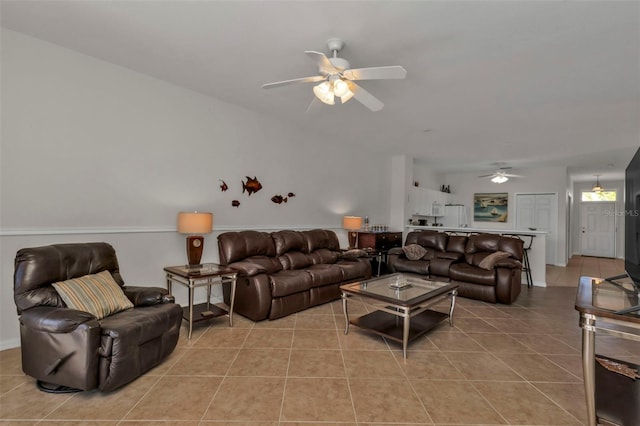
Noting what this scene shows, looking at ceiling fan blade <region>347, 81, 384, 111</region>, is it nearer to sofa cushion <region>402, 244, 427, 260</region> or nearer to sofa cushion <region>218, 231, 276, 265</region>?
sofa cushion <region>218, 231, 276, 265</region>

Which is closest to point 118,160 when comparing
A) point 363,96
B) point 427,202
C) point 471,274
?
point 363,96

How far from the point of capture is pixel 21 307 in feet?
6.89

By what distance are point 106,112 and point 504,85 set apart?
426 cm

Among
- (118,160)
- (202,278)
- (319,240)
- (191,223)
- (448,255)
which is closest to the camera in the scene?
(202,278)

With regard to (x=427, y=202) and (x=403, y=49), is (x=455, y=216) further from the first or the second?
(x=403, y=49)

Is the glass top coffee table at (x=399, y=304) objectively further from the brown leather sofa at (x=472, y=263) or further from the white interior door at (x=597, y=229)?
the white interior door at (x=597, y=229)

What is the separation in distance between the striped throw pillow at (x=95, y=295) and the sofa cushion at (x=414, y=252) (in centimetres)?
421

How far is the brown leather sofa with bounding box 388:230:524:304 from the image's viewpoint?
14.0 feet

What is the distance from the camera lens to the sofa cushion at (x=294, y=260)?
410 cm

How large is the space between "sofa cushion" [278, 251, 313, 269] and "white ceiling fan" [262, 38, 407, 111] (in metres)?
2.19

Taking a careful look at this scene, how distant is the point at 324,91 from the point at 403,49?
0.77 m

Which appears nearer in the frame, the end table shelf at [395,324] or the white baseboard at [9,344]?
the white baseboard at [9,344]

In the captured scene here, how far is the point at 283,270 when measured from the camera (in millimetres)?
3992

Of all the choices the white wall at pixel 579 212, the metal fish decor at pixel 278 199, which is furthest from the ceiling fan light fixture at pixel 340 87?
the white wall at pixel 579 212
